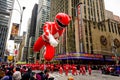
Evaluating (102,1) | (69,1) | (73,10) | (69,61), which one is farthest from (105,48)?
(102,1)

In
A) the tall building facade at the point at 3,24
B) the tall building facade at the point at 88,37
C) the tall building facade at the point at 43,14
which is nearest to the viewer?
the tall building facade at the point at 88,37

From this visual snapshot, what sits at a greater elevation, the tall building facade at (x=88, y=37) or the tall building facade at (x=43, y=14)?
the tall building facade at (x=43, y=14)

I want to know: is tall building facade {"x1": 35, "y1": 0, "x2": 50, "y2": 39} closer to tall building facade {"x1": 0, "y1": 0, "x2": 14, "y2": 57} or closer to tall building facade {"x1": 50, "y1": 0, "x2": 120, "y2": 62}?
tall building facade {"x1": 0, "y1": 0, "x2": 14, "y2": 57}

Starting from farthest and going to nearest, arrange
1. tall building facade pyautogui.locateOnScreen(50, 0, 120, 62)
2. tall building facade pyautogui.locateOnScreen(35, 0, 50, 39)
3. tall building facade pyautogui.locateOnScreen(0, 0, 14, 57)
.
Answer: tall building facade pyautogui.locateOnScreen(35, 0, 50, 39)
tall building facade pyautogui.locateOnScreen(0, 0, 14, 57)
tall building facade pyautogui.locateOnScreen(50, 0, 120, 62)

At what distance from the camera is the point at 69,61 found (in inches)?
1646

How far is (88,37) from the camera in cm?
4612

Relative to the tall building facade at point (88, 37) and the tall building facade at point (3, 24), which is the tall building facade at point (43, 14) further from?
the tall building facade at point (88, 37)

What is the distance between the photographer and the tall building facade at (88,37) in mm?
41134

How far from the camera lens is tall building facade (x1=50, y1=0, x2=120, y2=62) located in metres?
41.1

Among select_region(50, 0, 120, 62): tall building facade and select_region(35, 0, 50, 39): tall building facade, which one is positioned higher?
select_region(35, 0, 50, 39): tall building facade

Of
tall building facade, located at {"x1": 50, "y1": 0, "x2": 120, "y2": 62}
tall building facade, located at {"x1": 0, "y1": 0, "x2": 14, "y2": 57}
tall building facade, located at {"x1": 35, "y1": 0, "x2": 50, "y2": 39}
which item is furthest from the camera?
tall building facade, located at {"x1": 35, "y1": 0, "x2": 50, "y2": 39}

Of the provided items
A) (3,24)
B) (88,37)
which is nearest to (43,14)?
(3,24)

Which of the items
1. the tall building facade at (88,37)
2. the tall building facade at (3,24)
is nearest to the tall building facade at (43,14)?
the tall building facade at (3,24)

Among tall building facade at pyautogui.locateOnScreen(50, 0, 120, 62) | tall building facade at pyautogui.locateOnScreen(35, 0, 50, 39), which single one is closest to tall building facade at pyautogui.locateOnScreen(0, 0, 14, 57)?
tall building facade at pyautogui.locateOnScreen(35, 0, 50, 39)
